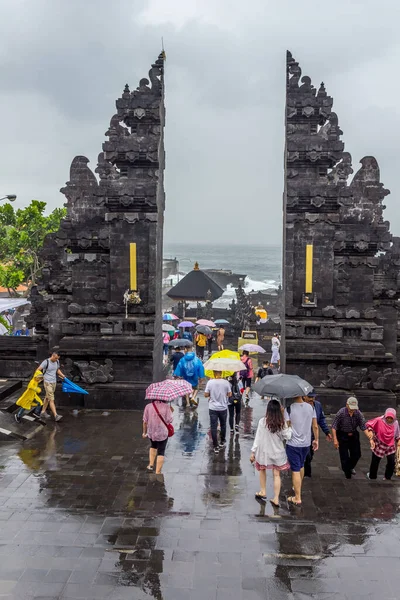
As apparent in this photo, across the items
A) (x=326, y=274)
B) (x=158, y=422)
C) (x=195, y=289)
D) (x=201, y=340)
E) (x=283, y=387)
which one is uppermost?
(x=326, y=274)

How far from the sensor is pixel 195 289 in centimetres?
3306

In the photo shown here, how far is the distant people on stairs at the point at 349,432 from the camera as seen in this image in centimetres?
1009

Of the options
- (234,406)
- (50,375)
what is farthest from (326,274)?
(50,375)

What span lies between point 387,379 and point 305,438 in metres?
7.62

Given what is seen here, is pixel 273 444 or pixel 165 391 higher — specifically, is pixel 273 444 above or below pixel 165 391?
below

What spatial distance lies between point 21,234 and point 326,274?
21.2 metres

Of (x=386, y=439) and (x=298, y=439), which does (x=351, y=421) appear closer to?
(x=386, y=439)

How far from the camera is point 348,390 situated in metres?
16.0

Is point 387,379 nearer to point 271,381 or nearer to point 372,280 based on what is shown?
point 372,280

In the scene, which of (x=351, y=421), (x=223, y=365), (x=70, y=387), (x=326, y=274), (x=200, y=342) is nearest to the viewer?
(x=351, y=421)

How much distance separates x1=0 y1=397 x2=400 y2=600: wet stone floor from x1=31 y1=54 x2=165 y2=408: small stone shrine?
430 cm

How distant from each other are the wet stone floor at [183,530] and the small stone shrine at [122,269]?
430cm

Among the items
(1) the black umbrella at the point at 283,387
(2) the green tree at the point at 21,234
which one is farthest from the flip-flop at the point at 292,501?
(2) the green tree at the point at 21,234

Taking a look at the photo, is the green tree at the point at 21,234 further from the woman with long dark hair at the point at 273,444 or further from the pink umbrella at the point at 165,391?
the woman with long dark hair at the point at 273,444
